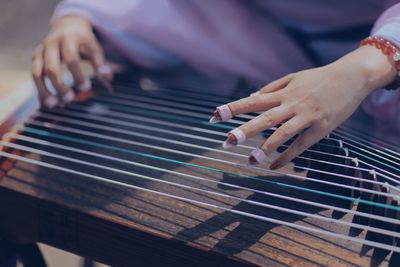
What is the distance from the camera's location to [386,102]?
97cm

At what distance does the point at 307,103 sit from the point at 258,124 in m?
0.09

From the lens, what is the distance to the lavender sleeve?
2.95 feet

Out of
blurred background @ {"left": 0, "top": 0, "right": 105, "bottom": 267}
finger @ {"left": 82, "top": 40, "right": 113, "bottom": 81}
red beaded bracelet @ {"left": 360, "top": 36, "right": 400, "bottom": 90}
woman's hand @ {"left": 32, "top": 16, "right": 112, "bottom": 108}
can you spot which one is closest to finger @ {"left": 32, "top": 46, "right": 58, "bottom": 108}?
woman's hand @ {"left": 32, "top": 16, "right": 112, "bottom": 108}

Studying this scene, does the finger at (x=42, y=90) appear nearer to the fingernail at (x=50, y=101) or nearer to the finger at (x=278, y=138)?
the fingernail at (x=50, y=101)

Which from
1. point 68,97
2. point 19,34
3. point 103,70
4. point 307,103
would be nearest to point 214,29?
point 103,70

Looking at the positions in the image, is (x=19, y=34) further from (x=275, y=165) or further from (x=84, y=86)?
(x=275, y=165)

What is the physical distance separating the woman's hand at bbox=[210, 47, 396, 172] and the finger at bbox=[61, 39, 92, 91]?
1.44 feet

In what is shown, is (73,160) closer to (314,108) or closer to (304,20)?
(314,108)

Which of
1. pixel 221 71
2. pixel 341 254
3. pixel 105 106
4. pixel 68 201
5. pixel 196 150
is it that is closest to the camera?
pixel 341 254

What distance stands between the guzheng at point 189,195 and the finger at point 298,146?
51mm

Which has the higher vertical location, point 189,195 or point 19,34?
point 19,34

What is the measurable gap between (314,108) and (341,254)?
0.72 ft

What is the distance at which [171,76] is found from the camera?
1231 millimetres

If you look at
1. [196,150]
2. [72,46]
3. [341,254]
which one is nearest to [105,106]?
[72,46]
